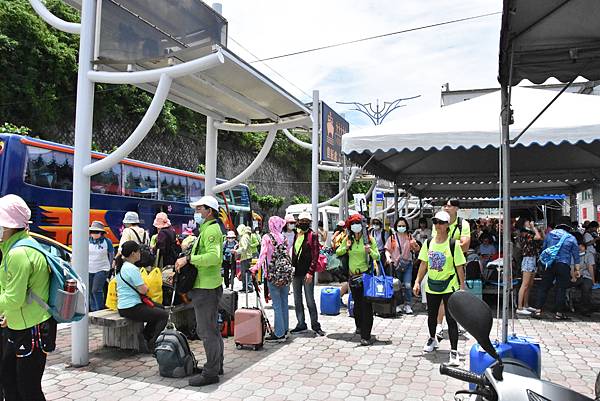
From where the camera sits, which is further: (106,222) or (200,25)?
(106,222)

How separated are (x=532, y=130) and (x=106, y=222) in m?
9.31

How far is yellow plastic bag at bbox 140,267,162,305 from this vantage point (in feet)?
19.7

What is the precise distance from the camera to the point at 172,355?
4938 mm

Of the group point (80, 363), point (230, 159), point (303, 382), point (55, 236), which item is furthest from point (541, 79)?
point (230, 159)

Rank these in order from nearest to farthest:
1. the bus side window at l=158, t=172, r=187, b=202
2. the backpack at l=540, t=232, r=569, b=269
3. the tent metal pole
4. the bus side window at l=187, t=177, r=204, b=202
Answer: the tent metal pole
the backpack at l=540, t=232, r=569, b=269
the bus side window at l=158, t=172, r=187, b=202
the bus side window at l=187, t=177, r=204, b=202

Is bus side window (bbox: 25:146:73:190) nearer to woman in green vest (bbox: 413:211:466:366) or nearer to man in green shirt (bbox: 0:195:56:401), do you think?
man in green shirt (bbox: 0:195:56:401)

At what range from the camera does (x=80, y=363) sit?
5.36m

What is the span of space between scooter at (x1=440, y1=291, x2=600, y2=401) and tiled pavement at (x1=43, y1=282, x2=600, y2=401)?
276 cm

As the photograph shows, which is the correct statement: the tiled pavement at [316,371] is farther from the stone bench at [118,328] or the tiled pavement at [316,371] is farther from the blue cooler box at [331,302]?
the blue cooler box at [331,302]

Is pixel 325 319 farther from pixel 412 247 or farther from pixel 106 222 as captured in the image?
pixel 106 222

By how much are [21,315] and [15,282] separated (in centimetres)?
25

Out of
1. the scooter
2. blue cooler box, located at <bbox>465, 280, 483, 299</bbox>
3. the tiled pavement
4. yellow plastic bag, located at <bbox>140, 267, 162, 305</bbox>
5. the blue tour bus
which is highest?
the blue tour bus

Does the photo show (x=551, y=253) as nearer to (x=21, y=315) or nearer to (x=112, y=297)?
(x=112, y=297)

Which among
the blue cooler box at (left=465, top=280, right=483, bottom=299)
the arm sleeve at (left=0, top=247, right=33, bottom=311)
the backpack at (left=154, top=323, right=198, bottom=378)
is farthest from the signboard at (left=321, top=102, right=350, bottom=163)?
the arm sleeve at (left=0, top=247, right=33, bottom=311)
